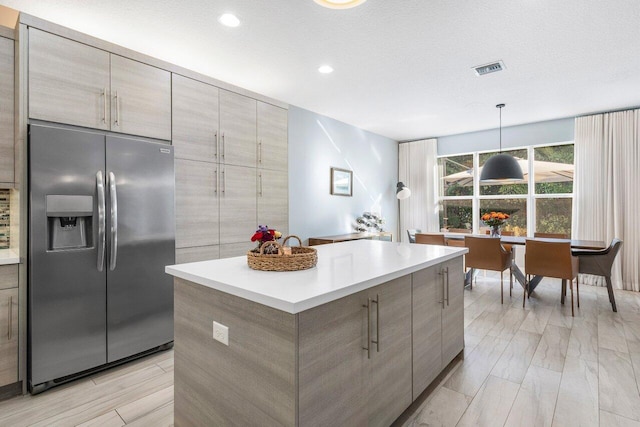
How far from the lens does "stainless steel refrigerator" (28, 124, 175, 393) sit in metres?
2.07

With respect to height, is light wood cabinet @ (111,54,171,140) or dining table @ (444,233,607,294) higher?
light wood cabinet @ (111,54,171,140)

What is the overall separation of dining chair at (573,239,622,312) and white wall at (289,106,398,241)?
10.1ft

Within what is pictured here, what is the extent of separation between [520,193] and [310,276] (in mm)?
5520

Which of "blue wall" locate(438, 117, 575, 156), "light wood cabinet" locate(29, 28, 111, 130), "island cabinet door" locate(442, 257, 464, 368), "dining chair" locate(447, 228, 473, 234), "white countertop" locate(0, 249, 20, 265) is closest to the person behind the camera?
"white countertop" locate(0, 249, 20, 265)

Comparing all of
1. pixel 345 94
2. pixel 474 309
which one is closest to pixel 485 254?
pixel 474 309

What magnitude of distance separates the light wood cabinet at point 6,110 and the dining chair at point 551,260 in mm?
4754

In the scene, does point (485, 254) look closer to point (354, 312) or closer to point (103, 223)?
point (354, 312)

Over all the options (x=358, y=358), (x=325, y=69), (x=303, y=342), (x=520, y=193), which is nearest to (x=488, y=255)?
(x=520, y=193)

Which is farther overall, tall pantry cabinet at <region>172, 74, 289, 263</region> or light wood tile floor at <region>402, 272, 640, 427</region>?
tall pantry cabinet at <region>172, 74, 289, 263</region>

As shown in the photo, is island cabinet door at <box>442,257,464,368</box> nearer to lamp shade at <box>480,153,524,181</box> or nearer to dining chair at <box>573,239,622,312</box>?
dining chair at <box>573,239,622,312</box>

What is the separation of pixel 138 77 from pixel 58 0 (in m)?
0.62

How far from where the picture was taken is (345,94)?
4.05 meters

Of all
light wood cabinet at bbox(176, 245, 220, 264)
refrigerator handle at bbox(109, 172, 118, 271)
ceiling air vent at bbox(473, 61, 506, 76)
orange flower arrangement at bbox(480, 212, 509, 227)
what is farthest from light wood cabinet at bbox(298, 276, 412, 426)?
orange flower arrangement at bbox(480, 212, 509, 227)

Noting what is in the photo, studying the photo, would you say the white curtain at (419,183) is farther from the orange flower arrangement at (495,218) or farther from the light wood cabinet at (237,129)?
the light wood cabinet at (237,129)
